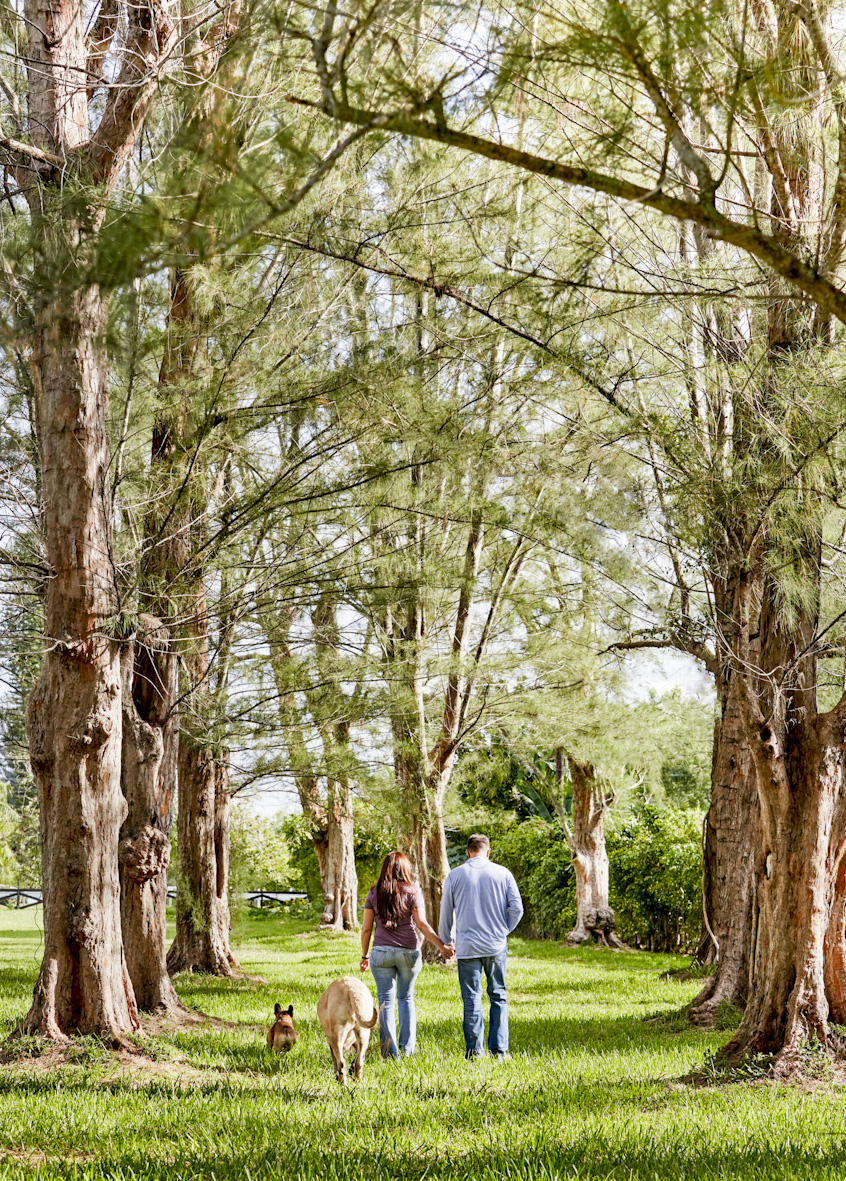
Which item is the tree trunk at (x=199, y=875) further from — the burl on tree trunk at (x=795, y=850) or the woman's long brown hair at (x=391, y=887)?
the burl on tree trunk at (x=795, y=850)

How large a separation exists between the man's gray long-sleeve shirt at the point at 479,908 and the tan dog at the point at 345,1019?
1139 mm

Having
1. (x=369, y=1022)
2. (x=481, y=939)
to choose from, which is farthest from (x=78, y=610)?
(x=481, y=939)

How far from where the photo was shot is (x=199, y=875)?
40.3 ft

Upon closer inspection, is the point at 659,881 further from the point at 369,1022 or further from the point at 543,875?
the point at 369,1022

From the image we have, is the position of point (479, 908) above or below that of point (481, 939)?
above

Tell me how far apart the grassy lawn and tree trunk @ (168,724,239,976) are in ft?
12.3

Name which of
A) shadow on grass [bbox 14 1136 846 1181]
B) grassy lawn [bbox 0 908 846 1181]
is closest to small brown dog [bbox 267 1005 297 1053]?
grassy lawn [bbox 0 908 846 1181]

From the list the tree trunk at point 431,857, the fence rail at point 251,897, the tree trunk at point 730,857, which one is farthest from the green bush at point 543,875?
the fence rail at point 251,897

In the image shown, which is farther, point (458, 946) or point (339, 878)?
point (339, 878)

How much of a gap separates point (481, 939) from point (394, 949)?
23.9 inches

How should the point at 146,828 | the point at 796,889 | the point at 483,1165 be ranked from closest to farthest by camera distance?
the point at 483,1165, the point at 796,889, the point at 146,828

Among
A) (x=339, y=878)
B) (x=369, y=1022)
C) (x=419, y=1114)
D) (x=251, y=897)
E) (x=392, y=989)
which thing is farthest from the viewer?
(x=251, y=897)

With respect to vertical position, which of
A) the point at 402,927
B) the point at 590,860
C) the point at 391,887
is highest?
the point at 391,887

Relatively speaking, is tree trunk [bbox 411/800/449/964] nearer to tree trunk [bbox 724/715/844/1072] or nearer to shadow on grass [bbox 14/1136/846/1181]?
tree trunk [bbox 724/715/844/1072]
